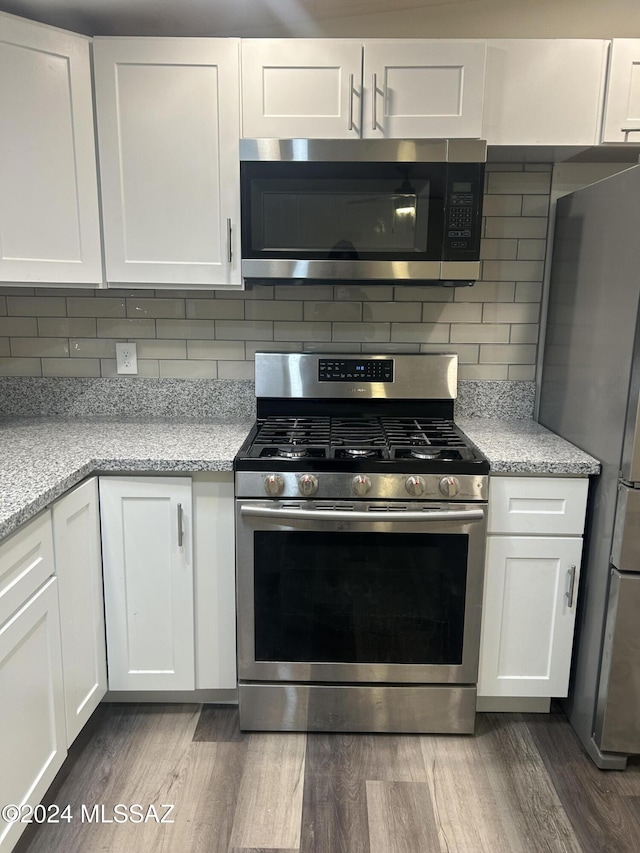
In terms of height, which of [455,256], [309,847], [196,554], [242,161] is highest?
[242,161]

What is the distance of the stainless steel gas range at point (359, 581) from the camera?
1.64 m

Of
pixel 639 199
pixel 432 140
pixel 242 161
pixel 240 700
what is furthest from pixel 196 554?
pixel 639 199

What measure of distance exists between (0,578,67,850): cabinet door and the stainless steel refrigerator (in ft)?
4.80

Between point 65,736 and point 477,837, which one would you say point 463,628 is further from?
point 65,736

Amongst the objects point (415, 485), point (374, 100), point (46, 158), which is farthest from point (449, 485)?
point (46, 158)

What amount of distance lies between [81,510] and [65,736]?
581 mm

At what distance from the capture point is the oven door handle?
164 cm

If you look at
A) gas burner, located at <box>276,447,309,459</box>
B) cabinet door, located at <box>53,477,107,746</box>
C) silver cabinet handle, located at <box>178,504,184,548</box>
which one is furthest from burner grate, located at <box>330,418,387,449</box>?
cabinet door, located at <box>53,477,107,746</box>

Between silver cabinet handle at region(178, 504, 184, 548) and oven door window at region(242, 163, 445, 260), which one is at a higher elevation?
oven door window at region(242, 163, 445, 260)

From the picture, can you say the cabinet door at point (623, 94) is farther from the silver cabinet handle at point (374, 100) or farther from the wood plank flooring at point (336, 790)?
the wood plank flooring at point (336, 790)

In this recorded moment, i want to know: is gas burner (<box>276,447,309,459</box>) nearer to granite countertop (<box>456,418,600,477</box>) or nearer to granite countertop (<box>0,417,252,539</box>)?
granite countertop (<box>0,417,252,539</box>)

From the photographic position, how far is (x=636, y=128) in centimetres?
174

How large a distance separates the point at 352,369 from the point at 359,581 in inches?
30.7

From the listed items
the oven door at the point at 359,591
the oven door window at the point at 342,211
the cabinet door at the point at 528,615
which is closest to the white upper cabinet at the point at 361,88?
the oven door window at the point at 342,211
